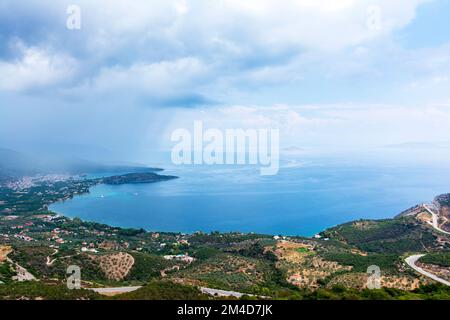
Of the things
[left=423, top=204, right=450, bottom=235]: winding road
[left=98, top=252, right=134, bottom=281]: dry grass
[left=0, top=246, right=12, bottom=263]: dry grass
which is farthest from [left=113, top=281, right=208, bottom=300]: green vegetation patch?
[left=423, top=204, right=450, bottom=235]: winding road

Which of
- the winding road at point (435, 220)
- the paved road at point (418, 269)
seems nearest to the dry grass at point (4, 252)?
the paved road at point (418, 269)

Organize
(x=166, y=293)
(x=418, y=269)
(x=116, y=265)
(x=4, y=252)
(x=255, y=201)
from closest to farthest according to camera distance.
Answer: (x=166, y=293), (x=4, y=252), (x=418, y=269), (x=116, y=265), (x=255, y=201)

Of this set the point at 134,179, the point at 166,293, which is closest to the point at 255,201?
the point at 134,179

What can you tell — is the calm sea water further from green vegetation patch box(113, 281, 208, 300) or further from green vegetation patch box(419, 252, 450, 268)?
green vegetation patch box(113, 281, 208, 300)

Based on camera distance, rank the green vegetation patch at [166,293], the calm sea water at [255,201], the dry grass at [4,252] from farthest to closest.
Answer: the calm sea water at [255,201], the dry grass at [4,252], the green vegetation patch at [166,293]

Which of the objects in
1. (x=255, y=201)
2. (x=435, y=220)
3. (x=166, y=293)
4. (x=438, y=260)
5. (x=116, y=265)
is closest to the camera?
(x=166, y=293)

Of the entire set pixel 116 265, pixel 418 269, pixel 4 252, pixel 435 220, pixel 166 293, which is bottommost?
pixel 435 220

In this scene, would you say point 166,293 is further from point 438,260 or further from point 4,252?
point 438,260

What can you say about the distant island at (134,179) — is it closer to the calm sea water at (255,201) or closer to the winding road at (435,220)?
the calm sea water at (255,201)
